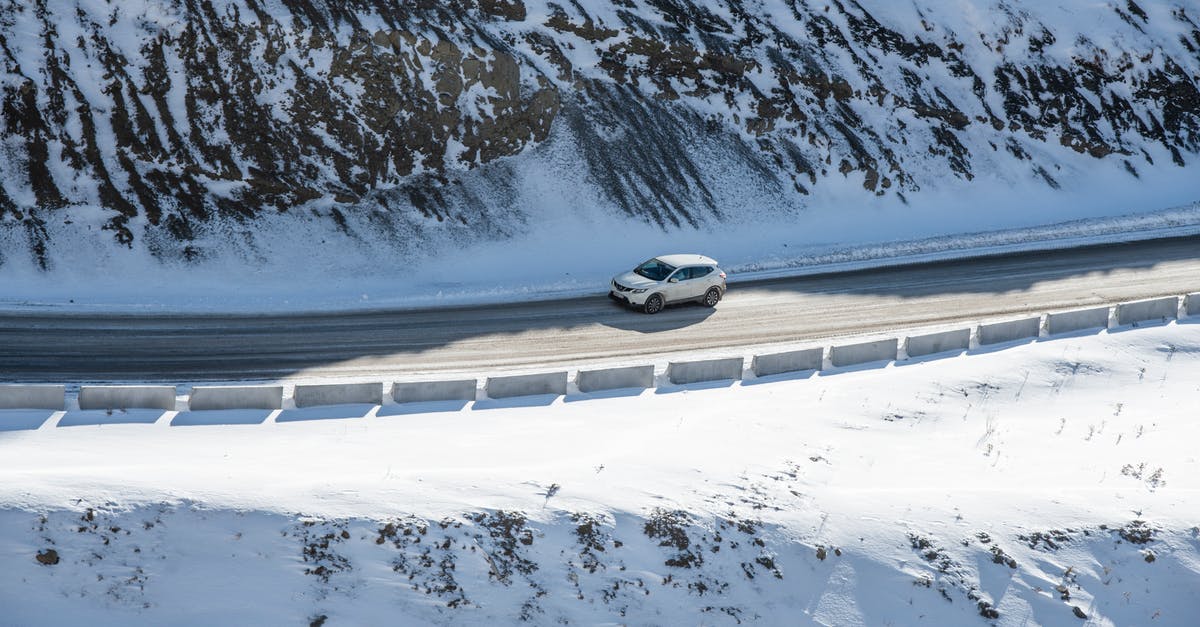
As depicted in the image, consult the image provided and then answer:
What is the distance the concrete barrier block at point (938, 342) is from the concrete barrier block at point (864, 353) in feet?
1.30

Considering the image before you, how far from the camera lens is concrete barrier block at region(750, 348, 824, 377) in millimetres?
23844

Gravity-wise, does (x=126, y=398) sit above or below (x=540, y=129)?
below

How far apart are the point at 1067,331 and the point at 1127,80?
22.1 m

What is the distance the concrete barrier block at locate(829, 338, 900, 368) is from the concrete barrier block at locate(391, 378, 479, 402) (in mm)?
8621

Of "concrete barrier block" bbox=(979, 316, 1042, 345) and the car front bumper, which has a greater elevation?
the car front bumper

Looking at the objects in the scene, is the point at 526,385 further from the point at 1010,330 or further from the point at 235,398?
the point at 1010,330

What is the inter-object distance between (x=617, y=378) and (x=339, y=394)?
588 cm

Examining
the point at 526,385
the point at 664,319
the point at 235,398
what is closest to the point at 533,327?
the point at 664,319

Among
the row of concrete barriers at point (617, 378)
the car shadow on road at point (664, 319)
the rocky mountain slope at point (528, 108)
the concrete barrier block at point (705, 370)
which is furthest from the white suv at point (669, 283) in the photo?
the rocky mountain slope at point (528, 108)

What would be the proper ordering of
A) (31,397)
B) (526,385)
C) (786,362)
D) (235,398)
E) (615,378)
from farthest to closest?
(786,362), (615,378), (526,385), (235,398), (31,397)

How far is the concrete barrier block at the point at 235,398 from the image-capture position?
19859mm

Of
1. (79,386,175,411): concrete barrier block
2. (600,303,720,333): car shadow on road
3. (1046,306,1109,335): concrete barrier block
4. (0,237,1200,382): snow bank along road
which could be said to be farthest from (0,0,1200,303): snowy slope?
(79,386,175,411): concrete barrier block

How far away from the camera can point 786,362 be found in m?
24.1

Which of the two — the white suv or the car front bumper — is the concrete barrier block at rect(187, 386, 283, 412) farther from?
the white suv
